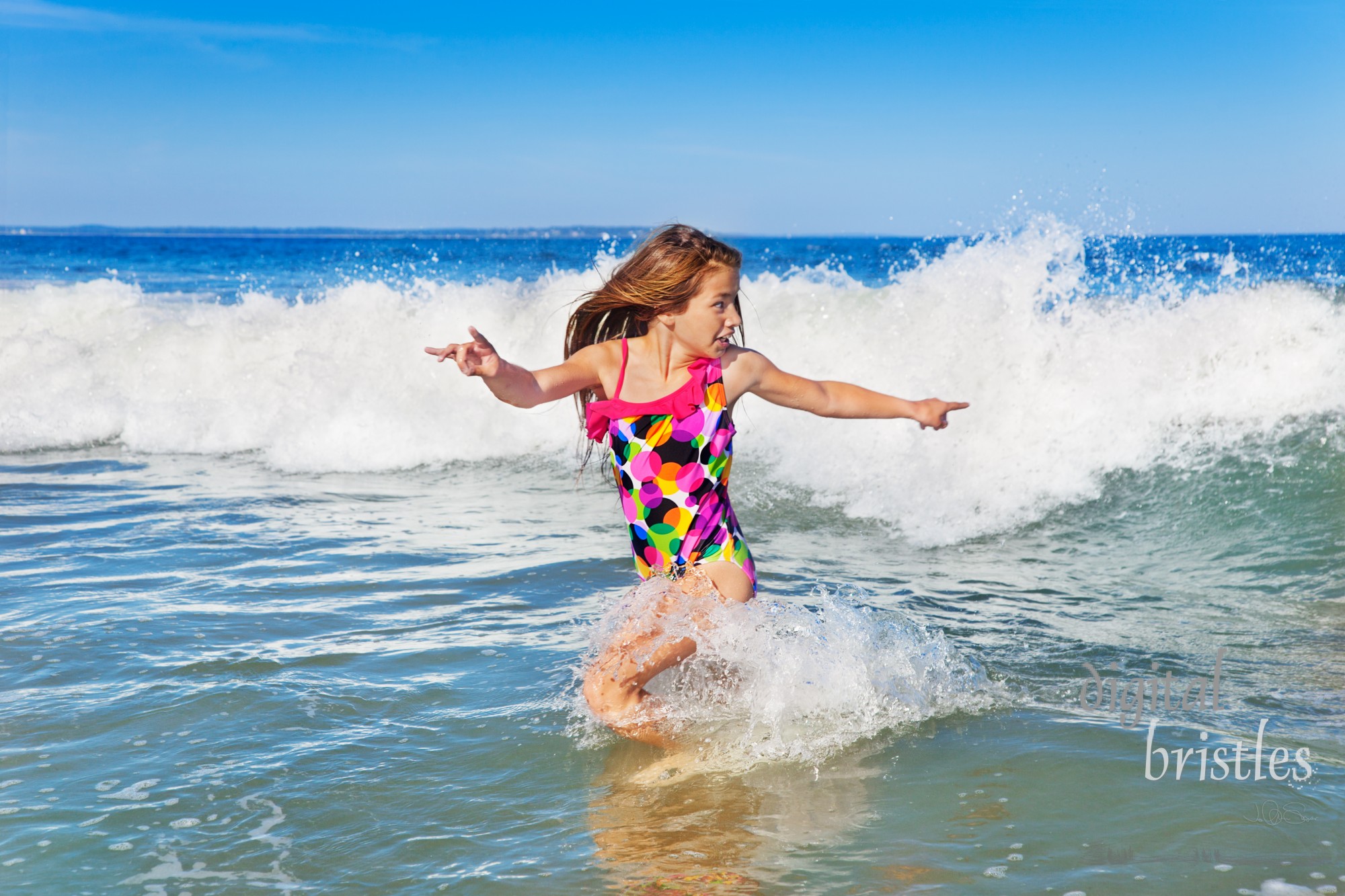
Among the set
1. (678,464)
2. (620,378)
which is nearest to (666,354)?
(620,378)

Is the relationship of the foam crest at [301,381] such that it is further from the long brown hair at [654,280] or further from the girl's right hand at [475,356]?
the girl's right hand at [475,356]

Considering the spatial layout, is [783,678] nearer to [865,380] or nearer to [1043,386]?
[1043,386]

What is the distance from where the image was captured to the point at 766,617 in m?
3.43

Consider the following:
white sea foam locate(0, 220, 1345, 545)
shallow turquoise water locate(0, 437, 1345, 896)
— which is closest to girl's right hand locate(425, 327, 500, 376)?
shallow turquoise water locate(0, 437, 1345, 896)

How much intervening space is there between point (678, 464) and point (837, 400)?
0.61 m

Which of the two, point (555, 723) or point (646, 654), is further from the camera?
point (555, 723)

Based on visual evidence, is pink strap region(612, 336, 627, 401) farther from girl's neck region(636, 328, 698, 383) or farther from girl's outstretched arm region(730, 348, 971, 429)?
girl's outstretched arm region(730, 348, 971, 429)

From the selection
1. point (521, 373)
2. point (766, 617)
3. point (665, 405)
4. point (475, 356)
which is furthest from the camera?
point (766, 617)

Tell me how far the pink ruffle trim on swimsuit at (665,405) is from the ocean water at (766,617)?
0.57m

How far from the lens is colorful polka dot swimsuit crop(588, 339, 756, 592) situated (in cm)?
331

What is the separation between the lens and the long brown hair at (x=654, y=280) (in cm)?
330

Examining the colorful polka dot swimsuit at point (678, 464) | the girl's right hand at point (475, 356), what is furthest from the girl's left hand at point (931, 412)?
the girl's right hand at point (475, 356)

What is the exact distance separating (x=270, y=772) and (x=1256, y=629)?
381 cm

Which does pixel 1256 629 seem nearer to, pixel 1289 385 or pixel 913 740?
pixel 913 740
